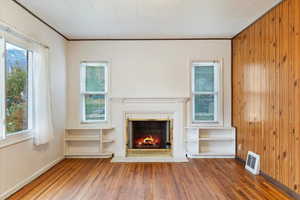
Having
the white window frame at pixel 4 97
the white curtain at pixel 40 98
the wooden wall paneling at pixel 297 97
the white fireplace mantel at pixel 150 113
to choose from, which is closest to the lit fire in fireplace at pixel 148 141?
the white fireplace mantel at pixel 150 113

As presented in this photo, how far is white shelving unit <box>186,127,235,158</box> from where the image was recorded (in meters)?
4.95

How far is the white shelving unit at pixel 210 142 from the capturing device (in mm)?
4953

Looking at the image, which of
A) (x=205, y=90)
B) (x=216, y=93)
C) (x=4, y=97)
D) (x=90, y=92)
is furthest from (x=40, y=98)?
(x=216, y=93)

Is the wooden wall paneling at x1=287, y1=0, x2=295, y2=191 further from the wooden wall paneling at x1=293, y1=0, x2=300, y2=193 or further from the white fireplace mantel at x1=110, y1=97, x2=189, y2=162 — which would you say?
the white fireplace mantel at x1=110, y1=97, x2=189, y2=162

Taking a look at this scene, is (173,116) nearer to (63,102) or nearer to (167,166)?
(167,166)

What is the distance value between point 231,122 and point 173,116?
1.32m

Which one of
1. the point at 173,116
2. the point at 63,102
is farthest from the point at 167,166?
the point at 63,102

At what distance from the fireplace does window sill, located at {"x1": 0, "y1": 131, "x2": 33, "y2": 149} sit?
218 centimetres

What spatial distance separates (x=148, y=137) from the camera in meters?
5.30

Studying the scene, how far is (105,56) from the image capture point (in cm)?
511

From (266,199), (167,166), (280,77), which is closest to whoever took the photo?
(266,199)

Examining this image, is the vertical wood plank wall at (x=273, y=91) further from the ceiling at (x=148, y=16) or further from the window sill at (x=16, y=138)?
the window sill at (x=16, y=138)

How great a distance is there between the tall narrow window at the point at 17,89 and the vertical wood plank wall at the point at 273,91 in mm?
3727

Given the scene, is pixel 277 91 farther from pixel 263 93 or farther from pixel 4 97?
pixel 4 97
